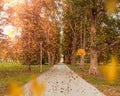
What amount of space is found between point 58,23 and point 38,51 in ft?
103

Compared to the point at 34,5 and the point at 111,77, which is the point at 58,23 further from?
the point at 111,77

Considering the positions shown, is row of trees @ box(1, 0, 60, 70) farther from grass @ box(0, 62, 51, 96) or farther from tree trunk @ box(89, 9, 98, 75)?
tree trunk @ box(89, 9, 98, 75)

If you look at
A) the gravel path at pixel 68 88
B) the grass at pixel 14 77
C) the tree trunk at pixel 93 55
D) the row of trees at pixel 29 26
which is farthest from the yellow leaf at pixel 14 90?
the row of trees at pixel 29 26

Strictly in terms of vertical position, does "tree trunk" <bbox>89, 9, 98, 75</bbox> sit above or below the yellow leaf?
above

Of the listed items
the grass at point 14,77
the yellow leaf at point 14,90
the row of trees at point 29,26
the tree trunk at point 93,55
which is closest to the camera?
the yellow leaf at point 14,90

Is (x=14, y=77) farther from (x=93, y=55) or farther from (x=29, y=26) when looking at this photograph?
(x=29, y=26)

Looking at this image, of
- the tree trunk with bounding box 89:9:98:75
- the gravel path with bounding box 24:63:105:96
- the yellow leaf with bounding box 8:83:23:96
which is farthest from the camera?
the tree trunk with bounding box 89:9:98:75

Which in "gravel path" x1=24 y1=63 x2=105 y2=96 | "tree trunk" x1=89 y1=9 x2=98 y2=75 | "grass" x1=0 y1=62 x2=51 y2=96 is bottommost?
"gravel path" x1=24 y1=63 x2=105 y2=96

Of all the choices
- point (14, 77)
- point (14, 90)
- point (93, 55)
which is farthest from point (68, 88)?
point (93, 55)

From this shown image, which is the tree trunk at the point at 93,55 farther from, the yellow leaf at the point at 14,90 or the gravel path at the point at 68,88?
the yellow leaf at the point at 14,90

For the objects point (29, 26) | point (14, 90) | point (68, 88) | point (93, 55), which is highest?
point (29, 26)

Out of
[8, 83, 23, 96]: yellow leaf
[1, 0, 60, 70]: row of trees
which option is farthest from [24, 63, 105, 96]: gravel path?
[1, 0, 60, 70]: row of trees

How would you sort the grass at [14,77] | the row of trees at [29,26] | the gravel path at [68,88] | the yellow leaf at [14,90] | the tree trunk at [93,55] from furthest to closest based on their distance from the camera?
1. the row of trees at [29,26]
2. the tree trunk at [93,55]
3. the gravel path at [68,88]
4. the grass at [14,77]
5. the yellow leaf at [14,90]

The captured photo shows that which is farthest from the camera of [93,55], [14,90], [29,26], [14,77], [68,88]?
[29,26]
